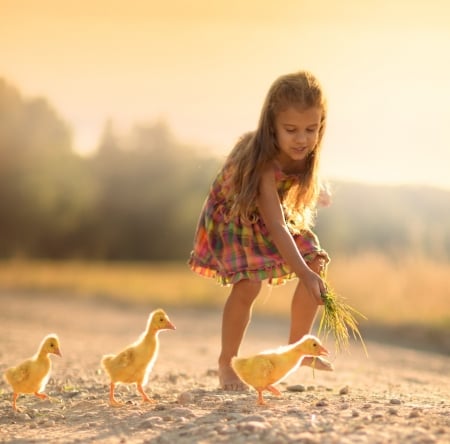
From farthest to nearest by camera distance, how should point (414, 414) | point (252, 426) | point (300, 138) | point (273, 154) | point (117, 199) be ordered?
point (117, 199), point (273, 154), point (300, 138), point (414, 414), point (252, 426)

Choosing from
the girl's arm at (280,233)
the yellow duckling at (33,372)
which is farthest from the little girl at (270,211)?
the yellow duckling at (33,372)

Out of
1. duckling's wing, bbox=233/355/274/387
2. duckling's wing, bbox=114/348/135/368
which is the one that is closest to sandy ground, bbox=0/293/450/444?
duckling's wing, bbox=233/355/274/387

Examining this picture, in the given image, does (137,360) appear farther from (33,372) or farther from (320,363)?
(320,363)

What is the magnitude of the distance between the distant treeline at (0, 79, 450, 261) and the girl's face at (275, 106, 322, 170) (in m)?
18.5

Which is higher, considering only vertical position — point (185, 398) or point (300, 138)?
point (300, 138)

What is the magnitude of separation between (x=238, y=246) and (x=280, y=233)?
2.04ft

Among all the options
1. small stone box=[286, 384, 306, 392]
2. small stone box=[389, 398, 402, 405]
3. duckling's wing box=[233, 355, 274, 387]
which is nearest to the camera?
duckling's wing box=[233, 355, 274, 387]

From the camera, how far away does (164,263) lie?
2714cm

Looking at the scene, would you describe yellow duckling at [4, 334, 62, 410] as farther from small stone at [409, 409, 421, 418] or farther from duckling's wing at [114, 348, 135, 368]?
small stone at [409, 409, 421, 418]

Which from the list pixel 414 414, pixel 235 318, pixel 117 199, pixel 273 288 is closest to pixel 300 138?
pixel 235 318

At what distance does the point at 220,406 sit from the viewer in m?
4.84

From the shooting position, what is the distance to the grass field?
14023 mm

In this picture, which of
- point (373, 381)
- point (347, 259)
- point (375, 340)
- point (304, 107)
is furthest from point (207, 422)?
point (347, 259)

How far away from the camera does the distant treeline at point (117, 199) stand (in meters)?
25.4
